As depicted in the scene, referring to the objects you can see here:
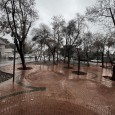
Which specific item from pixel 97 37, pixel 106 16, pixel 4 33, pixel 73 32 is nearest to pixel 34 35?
pixel 73 32

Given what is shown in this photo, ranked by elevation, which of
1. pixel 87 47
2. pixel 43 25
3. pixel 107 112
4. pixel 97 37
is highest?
pixel 43 25

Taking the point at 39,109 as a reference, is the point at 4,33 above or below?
above

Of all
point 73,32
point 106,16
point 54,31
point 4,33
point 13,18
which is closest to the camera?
point 106,16

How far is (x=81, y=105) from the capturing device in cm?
577

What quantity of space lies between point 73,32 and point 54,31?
4.71 m

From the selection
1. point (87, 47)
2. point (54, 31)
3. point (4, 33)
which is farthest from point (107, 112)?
point (87, 47)

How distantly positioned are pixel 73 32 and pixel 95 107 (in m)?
16.3

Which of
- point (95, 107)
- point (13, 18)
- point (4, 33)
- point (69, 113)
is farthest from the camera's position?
point (4, 33)

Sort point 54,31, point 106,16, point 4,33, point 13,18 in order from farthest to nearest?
point 54,31 → point 4,33 → point 13,18 → point 106,16

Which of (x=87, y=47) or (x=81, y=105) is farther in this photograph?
(x=87, y=47)

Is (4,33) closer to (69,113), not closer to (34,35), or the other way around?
(34,35)

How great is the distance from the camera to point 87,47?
2639cm

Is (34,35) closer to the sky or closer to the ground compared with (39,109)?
closer to the sky

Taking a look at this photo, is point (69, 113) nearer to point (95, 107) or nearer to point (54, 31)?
point (95, 107)
